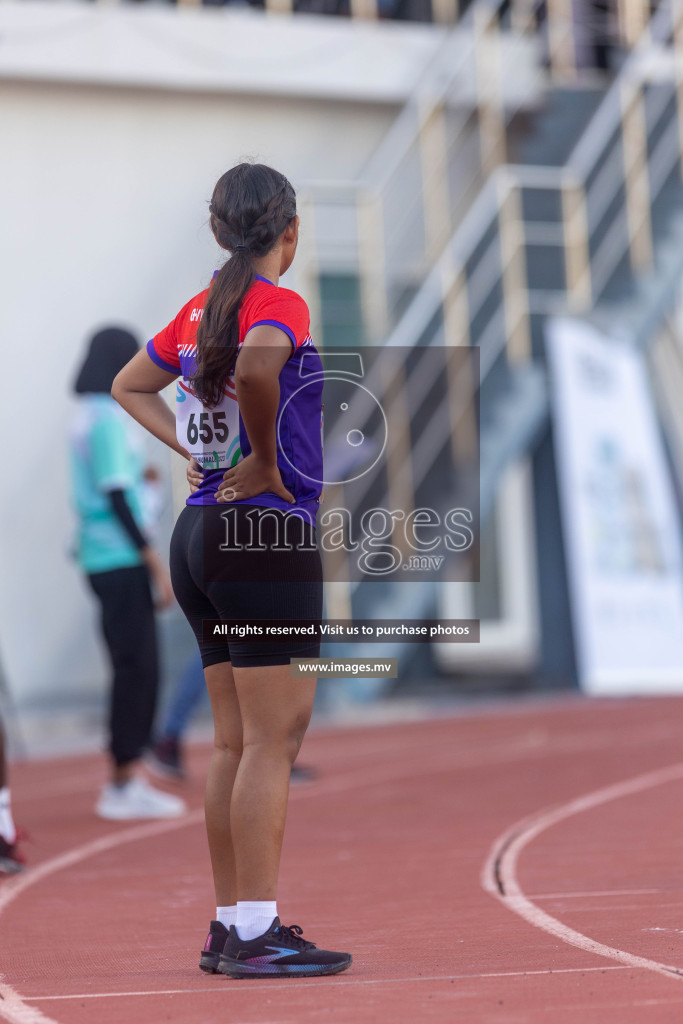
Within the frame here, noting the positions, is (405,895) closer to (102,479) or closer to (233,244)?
(233,244)

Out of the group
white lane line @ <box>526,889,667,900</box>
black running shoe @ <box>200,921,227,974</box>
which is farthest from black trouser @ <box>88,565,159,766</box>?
black running shoe @ <box>200,921,227,974</box>

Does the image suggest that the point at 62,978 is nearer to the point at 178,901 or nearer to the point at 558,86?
the point at 178,901

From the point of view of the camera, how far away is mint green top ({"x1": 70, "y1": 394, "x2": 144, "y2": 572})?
6.68 metres

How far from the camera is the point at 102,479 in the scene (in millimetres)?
6676

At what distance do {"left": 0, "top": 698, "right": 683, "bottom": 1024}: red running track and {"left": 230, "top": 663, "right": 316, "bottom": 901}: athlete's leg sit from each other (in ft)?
0.88

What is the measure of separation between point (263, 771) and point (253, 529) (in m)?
0.54

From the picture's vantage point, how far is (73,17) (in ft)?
39.0

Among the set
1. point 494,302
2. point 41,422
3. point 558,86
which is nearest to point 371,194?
point 494,302

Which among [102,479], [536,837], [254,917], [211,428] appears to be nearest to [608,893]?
[536,837]

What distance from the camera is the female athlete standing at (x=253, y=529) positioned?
3412 millimetres

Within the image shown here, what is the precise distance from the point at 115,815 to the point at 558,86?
29.0ft

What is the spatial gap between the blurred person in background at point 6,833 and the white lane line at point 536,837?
1630mm

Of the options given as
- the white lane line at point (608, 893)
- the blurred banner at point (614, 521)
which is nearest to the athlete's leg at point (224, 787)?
the white lane line at point (608, 893)

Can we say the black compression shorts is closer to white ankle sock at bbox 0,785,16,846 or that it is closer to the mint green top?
white ankle sock at bbox 0,785,16,846
